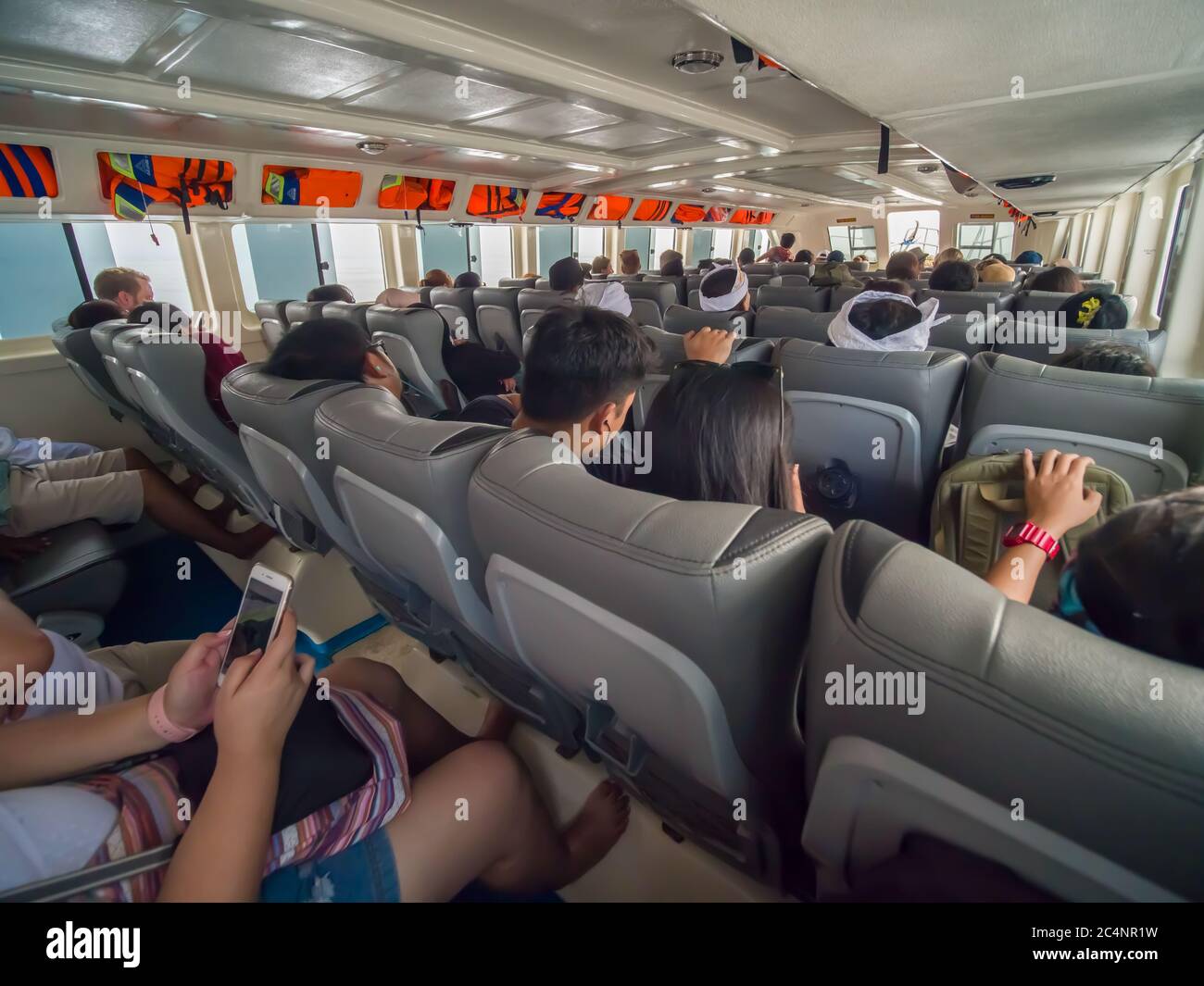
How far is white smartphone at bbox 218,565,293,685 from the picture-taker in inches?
40.8

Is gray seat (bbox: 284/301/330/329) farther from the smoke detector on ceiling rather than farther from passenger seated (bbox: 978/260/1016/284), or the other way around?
passenger seated (bbox: 978/260/1016/284)

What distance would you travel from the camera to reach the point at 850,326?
270 centimetres

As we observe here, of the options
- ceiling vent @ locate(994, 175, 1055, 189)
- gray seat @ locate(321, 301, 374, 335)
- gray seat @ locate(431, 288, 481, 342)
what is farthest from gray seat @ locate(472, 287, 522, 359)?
ceiling vent @ locate(994, 175, 1055, 189)

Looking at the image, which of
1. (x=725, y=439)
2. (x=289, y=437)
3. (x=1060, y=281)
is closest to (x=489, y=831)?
(x=725, y=439)

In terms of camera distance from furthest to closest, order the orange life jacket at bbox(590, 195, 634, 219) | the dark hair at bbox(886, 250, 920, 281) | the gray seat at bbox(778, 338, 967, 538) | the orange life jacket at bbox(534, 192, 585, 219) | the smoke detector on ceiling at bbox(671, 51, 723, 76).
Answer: the orange life jacket at bbox(590, 195, 634, 219), the orange life jacket at bbox(534, 192, 585, 219), the dark hair at bbox(886, 250, 920, 281), the smoke detector on ceiling at bbox(671, 51, 723, 76), the gray seat at bbox(778, 338, 967, 538)

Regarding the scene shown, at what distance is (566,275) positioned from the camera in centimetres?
528

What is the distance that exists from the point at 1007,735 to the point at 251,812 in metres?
0.98

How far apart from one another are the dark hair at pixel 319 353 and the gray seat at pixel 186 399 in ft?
2.62

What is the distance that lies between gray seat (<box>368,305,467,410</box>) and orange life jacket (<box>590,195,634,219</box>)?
7.84m

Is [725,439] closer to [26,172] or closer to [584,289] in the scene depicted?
[584,289]

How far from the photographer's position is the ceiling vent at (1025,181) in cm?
584
